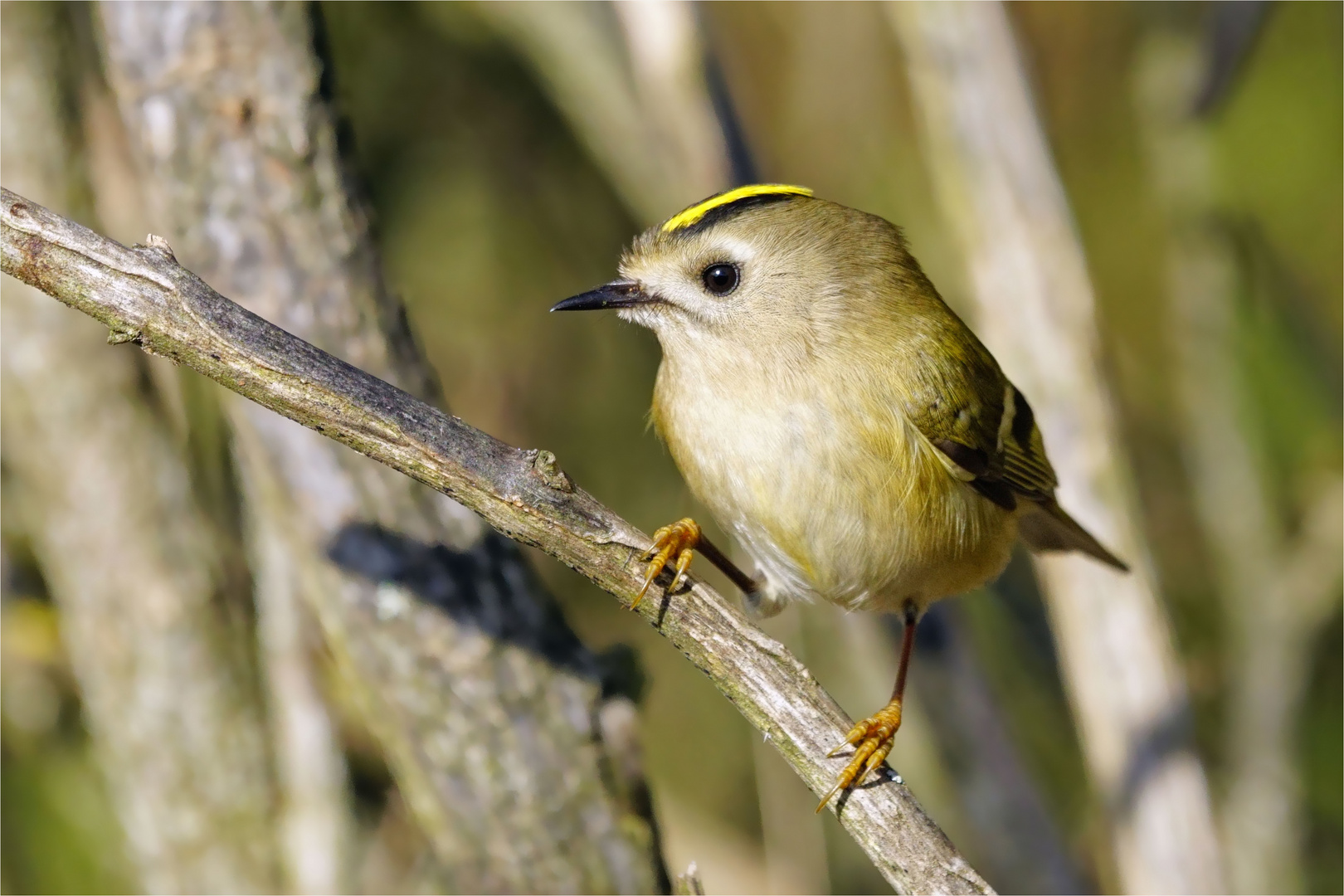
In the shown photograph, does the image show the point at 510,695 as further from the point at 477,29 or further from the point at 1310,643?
the point at 1310,643

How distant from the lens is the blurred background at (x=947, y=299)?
3174 mm

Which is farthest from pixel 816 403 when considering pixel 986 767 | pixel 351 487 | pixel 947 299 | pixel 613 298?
pixel 947 299

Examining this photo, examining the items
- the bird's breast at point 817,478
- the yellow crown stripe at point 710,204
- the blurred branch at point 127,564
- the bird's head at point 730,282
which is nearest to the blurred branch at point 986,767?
the bird's breast at point 817,478

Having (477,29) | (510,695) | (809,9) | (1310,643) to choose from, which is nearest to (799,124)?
(809,9)

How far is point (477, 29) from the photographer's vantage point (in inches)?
148

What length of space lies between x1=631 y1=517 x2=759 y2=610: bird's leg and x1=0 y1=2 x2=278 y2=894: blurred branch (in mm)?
1415

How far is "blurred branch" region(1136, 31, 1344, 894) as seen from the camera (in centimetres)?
365

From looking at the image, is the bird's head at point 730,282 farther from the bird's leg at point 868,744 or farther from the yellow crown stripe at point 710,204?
the bird's leg at point 868,744

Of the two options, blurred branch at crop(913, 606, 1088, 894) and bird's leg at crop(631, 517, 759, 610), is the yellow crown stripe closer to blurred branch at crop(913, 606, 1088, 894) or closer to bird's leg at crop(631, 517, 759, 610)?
bird's leg at crop(631, 517, 759, 610)

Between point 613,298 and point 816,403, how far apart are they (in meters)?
0.43

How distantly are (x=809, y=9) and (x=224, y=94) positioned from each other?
2.79 metres

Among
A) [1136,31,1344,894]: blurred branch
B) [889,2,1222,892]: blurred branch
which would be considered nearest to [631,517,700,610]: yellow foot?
[889,2,1222,892]: blurred branch

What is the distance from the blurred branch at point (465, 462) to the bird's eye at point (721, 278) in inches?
24.8

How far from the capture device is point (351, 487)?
227cm
